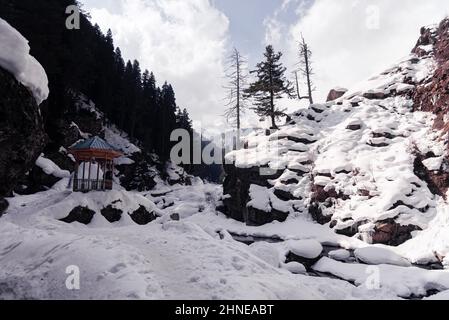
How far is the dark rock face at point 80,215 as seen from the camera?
693 inches

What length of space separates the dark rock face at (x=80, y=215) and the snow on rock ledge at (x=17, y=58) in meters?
11.4

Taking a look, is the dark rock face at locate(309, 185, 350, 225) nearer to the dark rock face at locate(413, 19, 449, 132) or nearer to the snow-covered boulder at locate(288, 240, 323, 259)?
the snow-covered boulder at locate(288, 240, 323, 259)

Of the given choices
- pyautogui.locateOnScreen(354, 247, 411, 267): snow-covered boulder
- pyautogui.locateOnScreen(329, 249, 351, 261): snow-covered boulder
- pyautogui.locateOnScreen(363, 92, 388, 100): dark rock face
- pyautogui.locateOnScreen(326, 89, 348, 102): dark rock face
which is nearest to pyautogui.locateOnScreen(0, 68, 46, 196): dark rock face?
pyautogui.locateOnScreen(329, 249, 351, 261): snow-covered boulder

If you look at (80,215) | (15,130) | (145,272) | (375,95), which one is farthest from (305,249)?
(375,95)

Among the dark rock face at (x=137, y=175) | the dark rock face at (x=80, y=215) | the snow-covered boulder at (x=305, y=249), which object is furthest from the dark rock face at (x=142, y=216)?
the dark rock face at (x=137, y=175)

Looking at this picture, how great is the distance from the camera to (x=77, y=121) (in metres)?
44.1

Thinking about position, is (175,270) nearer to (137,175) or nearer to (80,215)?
(80,215)

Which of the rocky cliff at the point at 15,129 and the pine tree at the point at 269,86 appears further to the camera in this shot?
the pine tree at the point at 269,86

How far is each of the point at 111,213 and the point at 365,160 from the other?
57.4ft

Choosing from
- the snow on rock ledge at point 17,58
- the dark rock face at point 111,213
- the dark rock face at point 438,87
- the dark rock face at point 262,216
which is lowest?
the dark rock face at point 262,216

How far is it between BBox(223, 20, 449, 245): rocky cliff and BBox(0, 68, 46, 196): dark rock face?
16.6 metres

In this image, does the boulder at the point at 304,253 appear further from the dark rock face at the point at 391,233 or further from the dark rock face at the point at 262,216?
the dark rock face at the point at 262,216

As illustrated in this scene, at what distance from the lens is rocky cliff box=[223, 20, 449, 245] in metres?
18.1

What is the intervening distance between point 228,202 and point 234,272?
19.4 meters
